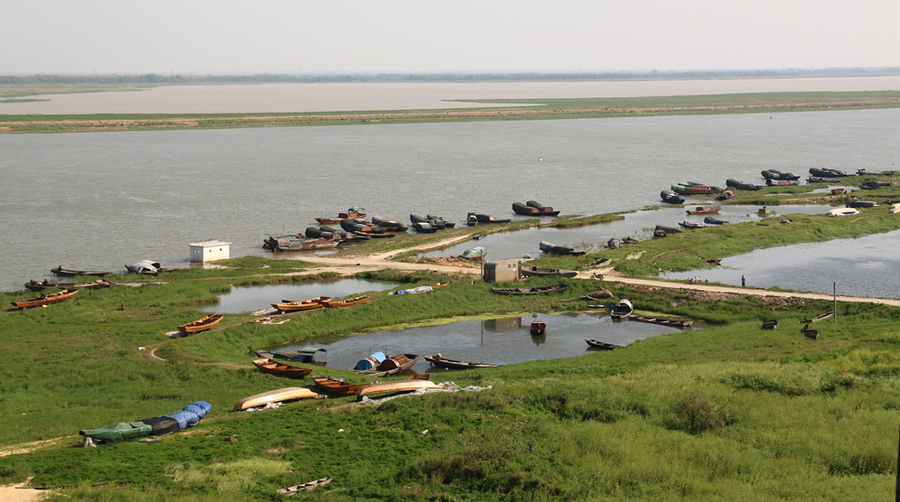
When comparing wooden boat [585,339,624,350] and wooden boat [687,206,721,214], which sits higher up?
wooden boat [687,206,721,214]

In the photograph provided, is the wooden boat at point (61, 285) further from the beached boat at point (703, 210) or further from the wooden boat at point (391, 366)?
the beached boat at point (703, 210)

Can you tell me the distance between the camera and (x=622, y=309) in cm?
3947

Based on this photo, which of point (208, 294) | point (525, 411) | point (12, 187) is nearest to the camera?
point (525, 411)

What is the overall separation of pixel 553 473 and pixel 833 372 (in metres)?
12.2

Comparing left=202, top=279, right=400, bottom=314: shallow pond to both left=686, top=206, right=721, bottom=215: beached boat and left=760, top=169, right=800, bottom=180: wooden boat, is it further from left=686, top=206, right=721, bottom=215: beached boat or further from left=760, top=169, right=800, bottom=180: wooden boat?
left=760, top=169, right=800, bottom=180: wooden boat

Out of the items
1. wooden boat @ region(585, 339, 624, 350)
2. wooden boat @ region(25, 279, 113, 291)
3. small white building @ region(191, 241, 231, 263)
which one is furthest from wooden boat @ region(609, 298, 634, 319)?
wooden boat @ region(25, 279, 113, 291)

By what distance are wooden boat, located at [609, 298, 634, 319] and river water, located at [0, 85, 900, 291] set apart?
14.0m

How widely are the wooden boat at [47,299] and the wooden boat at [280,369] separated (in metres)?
14.9

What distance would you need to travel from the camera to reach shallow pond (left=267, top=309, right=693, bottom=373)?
33906 millimetres

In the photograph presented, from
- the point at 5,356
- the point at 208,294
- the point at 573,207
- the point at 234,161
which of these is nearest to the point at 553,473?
the point at 5,356

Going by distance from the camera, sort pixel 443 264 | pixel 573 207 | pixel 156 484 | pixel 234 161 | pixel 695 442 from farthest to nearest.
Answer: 1. pixel 234 161
2. pixel 573 207
3. pixel 443 264
4. pixel 695 442
5. pixel 156 484

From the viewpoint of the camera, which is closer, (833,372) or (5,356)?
(833,372)

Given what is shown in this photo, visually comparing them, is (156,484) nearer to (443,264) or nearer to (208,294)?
(208,294)

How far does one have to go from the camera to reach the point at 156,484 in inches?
730
